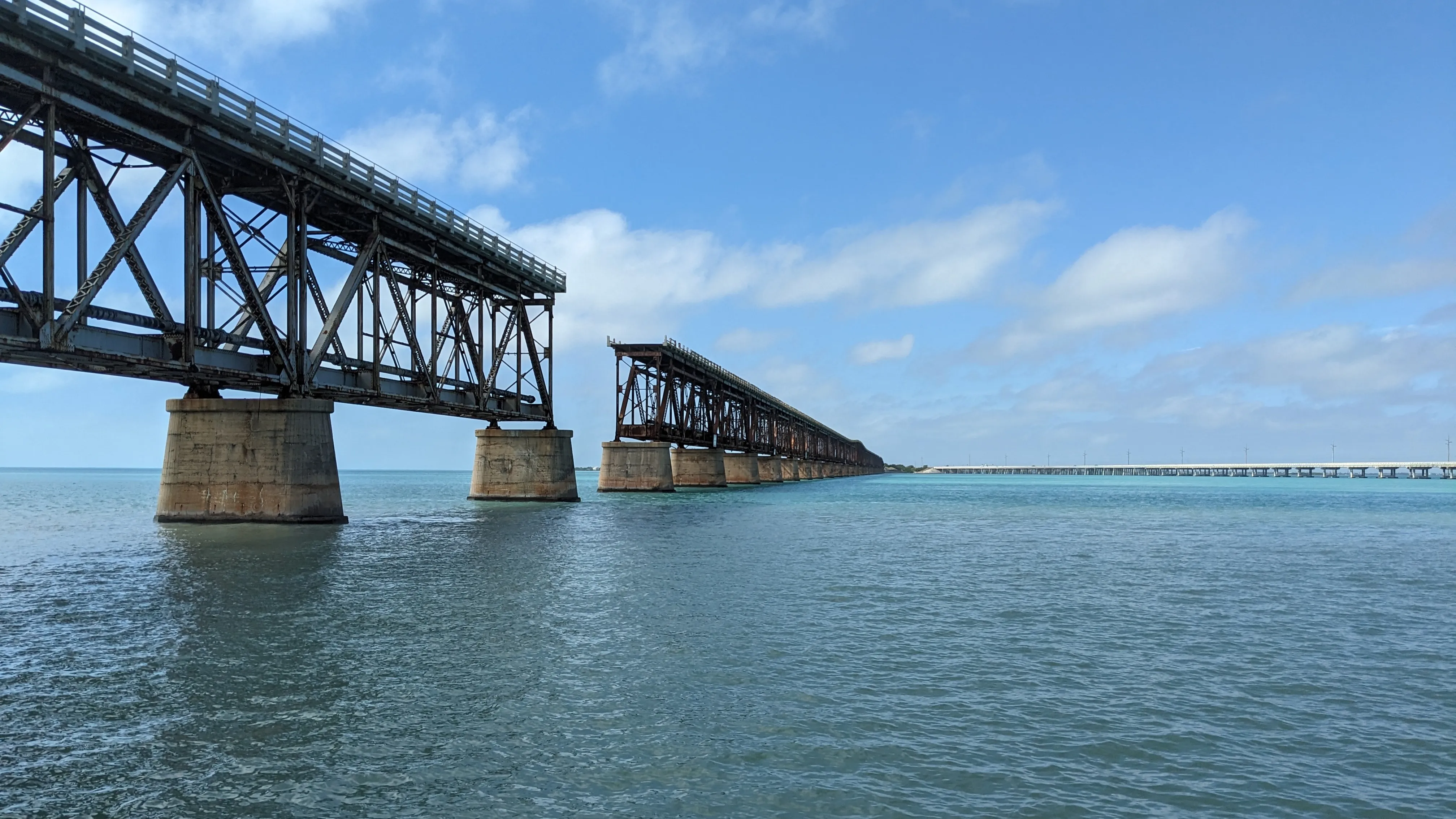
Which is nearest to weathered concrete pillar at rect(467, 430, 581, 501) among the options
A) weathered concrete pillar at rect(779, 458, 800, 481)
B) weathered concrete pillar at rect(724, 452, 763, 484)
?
weathered concrete pillar at rect(724, 452, 763, 484)

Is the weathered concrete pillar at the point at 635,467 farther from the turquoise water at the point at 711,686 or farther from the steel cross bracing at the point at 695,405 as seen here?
the turquoise water at the point at 711,686

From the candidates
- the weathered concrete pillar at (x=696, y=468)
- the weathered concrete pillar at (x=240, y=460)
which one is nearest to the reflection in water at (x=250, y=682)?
the weathered concrete pillar at (x=240, y=460)

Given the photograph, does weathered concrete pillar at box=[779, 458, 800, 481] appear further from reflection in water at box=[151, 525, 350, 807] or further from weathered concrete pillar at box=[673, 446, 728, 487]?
reflection in water at box=[151, 525, 350, 807]

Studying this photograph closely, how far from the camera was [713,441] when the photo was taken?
4294 inches

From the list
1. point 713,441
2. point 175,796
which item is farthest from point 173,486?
point 713,441

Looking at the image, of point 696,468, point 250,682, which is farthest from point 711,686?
point 696,468

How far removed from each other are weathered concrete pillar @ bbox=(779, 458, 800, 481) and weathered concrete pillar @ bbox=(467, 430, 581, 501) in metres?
118

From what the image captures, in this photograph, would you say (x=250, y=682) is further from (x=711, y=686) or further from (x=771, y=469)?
(x=771, y=469)

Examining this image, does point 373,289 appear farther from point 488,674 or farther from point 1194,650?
point 1194,650

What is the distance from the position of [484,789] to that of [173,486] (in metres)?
33.9

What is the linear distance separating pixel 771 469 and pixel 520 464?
103 m

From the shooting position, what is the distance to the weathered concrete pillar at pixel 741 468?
13450 centimetres

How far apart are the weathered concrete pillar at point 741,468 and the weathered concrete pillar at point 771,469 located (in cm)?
1998

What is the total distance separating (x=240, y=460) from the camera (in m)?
36.2
